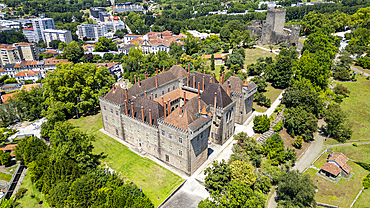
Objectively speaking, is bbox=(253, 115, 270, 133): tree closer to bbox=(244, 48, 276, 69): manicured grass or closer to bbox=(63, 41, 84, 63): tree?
bbox=(244, 48, 276, 69): manicured grass

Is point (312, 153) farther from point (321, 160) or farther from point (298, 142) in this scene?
point (298, 142)

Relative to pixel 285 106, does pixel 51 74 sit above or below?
above

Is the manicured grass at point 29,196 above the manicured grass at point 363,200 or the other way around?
the other way around

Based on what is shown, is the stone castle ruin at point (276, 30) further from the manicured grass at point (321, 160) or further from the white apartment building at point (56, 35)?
the white apartment building at point (56, 35)

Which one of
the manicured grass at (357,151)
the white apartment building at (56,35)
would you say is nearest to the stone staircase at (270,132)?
the manicured grass at (357,151)

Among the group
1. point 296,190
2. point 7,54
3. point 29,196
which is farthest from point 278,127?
point 7,54

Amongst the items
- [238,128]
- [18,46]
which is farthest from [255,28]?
[18,46]

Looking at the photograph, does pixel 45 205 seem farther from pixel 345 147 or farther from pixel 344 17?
pixel 344 17

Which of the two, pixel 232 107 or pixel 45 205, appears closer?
pixel 45 205

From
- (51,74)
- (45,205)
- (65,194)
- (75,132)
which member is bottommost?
(45,205)
